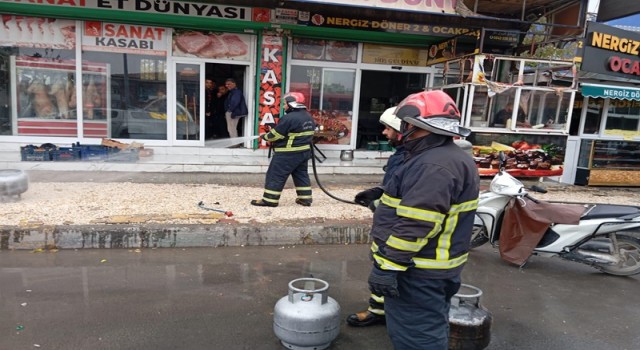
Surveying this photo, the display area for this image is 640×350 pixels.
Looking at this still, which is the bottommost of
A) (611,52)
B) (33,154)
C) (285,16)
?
(33,154)

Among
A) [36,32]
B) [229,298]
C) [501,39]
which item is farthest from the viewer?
[501,39]

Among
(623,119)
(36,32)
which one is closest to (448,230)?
(36,32)

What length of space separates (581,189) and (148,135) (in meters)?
9.82

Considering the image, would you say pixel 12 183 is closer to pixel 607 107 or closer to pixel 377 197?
pixel 377 197

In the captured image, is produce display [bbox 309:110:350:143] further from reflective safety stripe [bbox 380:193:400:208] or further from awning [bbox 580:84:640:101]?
reflective safety stripe [bbox 380:193:400:208]

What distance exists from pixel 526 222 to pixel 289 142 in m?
3.22

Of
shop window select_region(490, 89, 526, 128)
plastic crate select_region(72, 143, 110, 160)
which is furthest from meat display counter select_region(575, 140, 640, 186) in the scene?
plastic crate select_region(72, 143, 110, 160)

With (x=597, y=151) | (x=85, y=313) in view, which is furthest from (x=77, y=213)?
(x=597, y=151)

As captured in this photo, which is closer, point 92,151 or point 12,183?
point 12,183

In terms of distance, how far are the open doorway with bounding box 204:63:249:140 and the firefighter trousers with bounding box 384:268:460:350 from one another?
9298 mm

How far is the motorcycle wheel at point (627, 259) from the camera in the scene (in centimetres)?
517

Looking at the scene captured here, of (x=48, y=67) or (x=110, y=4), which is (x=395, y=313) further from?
(x=48, y=67)

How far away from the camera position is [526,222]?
524 cm

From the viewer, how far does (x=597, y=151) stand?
1086 centimetres
